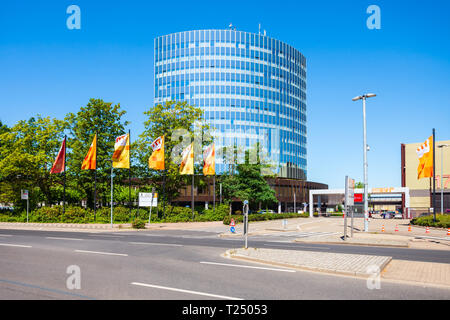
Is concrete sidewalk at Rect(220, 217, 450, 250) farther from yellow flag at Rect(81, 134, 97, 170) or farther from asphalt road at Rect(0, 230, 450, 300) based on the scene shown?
yellow flag at Rect(81, 134, 97, 170)

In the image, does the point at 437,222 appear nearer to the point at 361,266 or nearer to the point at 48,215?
the point at 361,266

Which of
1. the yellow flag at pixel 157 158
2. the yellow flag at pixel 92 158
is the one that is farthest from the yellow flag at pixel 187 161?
the yellow flag at pixel 92 158

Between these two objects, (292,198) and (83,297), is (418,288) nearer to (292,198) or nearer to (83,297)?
(83,297)

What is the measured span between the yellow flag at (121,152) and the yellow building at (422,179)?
58597 mm

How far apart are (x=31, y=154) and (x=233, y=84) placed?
60952 millimetres

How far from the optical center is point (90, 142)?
42219mm

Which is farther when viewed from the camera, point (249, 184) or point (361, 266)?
point (249, 184)

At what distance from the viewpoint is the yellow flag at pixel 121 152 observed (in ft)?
112

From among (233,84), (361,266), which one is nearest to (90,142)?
(361,266)

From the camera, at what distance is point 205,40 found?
96.3 m

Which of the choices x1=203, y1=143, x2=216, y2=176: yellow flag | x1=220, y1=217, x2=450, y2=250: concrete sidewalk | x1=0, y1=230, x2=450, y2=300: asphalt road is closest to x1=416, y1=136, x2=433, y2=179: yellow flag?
x1=220, y1=217, x2=450, y2=250: concrete sidewalk

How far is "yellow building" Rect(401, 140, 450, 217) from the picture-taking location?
73.5 metres
